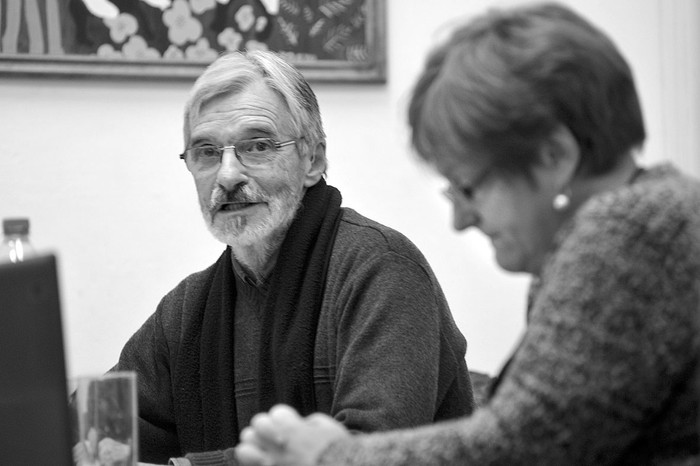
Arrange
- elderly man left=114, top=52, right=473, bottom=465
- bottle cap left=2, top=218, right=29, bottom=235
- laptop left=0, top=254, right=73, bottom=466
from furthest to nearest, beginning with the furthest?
elderly man left=114, top=52, right=473, bottom=465, bottle cap left=2, top=218, right=29, bottom=235, laptop left=0, top=254, right=73, bottom=466

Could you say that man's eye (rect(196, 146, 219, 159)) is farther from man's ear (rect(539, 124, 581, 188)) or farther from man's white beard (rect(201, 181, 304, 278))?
man's ear (rect(539, 124, 581, 188))

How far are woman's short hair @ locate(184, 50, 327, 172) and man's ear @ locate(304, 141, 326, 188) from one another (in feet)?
0.07

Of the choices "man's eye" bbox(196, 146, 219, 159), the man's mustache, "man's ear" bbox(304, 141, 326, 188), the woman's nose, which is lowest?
the man's mustache

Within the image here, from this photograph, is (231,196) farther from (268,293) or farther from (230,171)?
(268,293)

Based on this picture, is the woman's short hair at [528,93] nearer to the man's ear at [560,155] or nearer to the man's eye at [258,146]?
the man's ear at [560,155]

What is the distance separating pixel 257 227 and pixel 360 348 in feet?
1.40

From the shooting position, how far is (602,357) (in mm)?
817

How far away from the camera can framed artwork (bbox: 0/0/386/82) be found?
8.73ft

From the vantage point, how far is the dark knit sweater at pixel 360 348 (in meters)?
1.57

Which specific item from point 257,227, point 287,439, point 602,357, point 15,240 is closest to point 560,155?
point 602,357

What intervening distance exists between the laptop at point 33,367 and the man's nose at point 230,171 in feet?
3.41

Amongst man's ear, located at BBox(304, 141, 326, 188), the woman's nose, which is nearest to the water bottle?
man's ear, located at BBox(304, 141, 326, 188)

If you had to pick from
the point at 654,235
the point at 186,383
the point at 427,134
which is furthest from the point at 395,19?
the point at 654,235

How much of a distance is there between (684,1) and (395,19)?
897 mm
